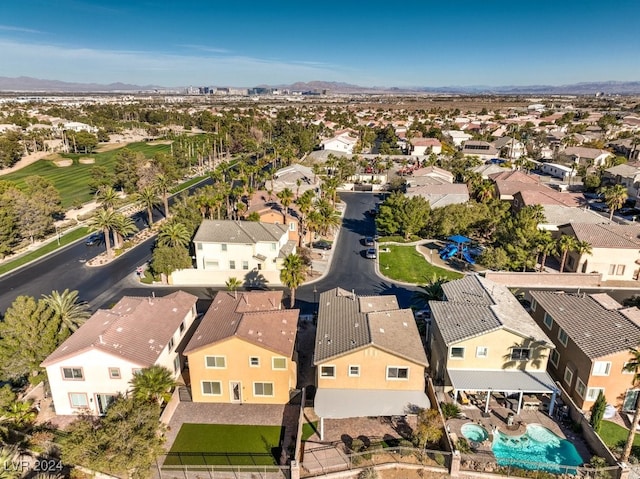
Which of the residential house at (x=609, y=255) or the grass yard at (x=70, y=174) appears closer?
the residential house at (x=609, y=255)

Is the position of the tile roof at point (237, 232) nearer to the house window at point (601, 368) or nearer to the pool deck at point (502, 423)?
the pool deck at point (502, 423)

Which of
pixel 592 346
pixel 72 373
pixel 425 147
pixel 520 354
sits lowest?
pixel 72 373

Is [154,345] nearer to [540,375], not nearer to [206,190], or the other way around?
[540,375]

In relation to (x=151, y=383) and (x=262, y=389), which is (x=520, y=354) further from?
(x=151, y=383)

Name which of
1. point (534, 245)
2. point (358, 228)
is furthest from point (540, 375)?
point (358, 228)

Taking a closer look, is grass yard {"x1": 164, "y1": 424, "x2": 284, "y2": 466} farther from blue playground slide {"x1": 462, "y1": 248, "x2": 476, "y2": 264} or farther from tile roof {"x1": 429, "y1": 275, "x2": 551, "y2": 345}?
blue playground slide {"x1": 462, "y1": 248, "x2": 476, "y2": 264}

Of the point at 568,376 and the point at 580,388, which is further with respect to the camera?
the point at 568,376

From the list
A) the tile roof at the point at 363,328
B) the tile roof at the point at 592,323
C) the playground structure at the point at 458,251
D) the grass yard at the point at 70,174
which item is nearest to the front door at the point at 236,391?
the tile roof at the point at 363,328

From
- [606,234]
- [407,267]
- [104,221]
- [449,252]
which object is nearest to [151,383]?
[407,267]
